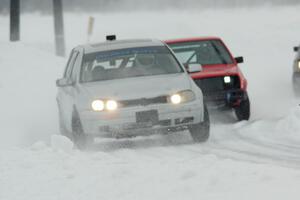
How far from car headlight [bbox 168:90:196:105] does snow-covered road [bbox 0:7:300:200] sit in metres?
0.58

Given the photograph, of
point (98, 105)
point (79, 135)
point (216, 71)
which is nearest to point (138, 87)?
point (98, 105)

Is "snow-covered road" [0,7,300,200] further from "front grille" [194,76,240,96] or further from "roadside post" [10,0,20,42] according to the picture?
"roadside post" [10,0,20,42]

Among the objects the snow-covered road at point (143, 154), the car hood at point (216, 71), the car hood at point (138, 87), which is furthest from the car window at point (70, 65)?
the car hood at point (216, 71)

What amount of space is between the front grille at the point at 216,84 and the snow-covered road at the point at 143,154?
0.54 m

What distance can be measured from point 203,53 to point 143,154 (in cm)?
546

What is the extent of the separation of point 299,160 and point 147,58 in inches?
163

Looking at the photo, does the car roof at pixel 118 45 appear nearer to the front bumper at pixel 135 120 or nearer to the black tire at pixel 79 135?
the black tire at pixel 79 135

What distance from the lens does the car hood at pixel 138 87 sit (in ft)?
42.9

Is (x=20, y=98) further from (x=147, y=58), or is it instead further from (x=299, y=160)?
(x=299, y=160)

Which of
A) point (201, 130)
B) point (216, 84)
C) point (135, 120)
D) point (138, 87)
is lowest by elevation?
point (201, 130)

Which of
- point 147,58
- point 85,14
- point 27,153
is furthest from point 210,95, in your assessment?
point 85,14

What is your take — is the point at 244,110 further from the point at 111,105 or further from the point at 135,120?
the point at 111,105

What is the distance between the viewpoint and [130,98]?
13.0 meters

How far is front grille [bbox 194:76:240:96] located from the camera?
52.9ft
